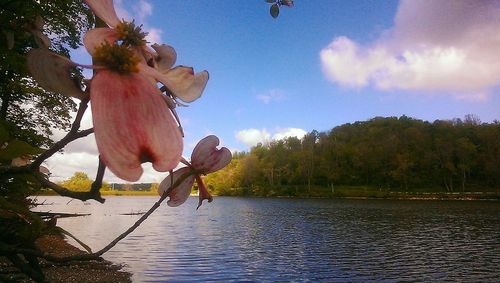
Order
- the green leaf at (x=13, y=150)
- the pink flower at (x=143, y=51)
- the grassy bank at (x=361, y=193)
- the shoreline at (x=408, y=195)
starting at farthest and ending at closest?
1. the grassy bank at (x=361, y=193)
2. the shoreline at (x=408, y=195)
3. the green leaf at (x=13, y=150)
4. the pink flower at (x=143, y=51)

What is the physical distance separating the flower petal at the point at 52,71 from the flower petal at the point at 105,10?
0.26 ft

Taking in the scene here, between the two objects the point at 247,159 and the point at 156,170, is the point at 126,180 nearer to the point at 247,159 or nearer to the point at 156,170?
the point at 156,170

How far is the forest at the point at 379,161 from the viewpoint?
333 feet

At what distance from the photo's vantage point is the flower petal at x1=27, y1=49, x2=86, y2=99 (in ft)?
1.24

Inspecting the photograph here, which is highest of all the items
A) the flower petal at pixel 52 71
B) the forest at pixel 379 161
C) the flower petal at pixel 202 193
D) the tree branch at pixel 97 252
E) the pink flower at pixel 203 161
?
the forest at pixel 379 161

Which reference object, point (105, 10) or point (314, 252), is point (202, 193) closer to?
point (105, 10)

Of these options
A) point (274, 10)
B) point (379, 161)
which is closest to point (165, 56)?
point (274, 10)

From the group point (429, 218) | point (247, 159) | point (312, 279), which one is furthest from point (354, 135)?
point (312, 279)

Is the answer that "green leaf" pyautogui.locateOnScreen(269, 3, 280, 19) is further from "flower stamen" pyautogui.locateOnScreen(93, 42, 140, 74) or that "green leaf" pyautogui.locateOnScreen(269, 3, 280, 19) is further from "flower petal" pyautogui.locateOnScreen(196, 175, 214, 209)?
"flower stamen" pyautogui.locateOnScreen(93, 42, 140, 74)

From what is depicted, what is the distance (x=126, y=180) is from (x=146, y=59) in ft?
0.64

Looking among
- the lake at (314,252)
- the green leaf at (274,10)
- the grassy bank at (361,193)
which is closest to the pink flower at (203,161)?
the green leaf at (274,10)

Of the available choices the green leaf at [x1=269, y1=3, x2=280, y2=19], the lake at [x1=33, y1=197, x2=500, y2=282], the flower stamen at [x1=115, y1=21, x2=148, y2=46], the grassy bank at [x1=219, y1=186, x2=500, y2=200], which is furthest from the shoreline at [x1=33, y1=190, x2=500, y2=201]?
the flower stamen at [x1=115, y1=21, x2=148, y2=46]

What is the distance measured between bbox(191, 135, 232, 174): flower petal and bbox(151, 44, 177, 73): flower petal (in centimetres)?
14

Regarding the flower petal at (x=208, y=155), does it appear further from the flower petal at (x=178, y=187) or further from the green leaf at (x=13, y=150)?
the green leaf at (x=13, y=150)
